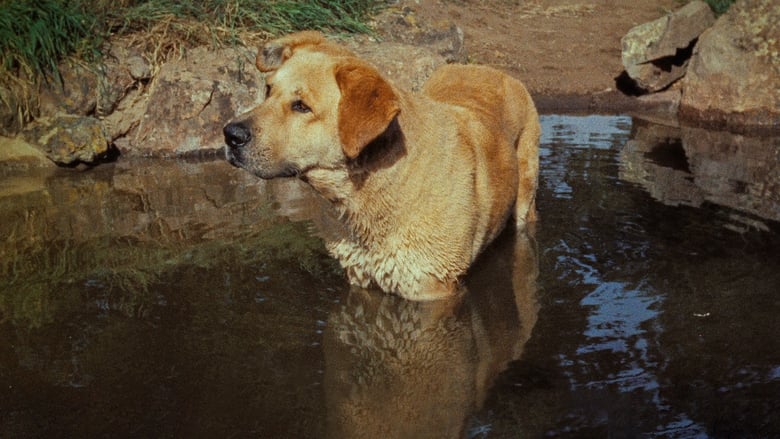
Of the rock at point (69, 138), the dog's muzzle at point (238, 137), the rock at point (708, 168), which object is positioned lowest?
the rock at point (69, 138)

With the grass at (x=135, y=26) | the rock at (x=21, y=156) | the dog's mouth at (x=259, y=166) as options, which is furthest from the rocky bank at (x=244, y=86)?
the dog's mouth at (x=259, y=166)

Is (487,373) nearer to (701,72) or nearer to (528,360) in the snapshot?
(528,360)

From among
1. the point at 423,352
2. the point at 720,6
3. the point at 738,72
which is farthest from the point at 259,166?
the point at 720,6

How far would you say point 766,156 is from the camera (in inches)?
357

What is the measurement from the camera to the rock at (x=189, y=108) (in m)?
9.66

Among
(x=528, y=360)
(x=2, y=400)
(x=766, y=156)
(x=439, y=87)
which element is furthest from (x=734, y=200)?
(x=2, y=400)


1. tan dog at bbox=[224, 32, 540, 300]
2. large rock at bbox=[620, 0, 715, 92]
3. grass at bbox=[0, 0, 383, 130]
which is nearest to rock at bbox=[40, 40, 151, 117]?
grass at bbox=[0, 0, 383, 130]

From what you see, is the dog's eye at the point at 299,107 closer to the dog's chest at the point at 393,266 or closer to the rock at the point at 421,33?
the dog's chest at the point at 393,266

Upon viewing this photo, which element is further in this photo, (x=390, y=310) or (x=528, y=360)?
(x=390, y=310)

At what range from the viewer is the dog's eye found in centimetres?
466

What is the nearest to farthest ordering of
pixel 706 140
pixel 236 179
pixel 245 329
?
pixel 245 329 → pixel 236 179 → pixel 706 140

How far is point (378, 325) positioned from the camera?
503 centimetres

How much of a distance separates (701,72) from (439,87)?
6051mm

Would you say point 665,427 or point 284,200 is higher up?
point 665,427
